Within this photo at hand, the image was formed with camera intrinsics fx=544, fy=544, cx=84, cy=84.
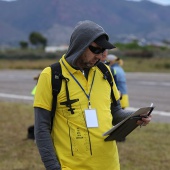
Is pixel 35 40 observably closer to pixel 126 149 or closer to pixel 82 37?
pixel 126 149

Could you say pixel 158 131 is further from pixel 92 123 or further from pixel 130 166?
pixel 92 123

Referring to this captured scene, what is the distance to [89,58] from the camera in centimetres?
371

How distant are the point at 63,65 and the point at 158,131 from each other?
288 inches

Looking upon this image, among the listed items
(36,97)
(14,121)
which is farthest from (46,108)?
(14,121)

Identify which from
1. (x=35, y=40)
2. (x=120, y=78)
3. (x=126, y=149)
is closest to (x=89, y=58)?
(x=126, y=149)

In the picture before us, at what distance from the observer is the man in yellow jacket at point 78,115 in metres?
3.66

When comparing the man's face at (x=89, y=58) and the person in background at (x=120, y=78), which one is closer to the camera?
the man's face at (x=89, y=58)

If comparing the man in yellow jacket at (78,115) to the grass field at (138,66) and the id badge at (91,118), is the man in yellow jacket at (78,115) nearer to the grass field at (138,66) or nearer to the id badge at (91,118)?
the id badge at (91,118)

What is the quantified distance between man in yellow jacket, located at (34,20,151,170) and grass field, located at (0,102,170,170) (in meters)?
4.11

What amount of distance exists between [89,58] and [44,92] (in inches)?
15.1

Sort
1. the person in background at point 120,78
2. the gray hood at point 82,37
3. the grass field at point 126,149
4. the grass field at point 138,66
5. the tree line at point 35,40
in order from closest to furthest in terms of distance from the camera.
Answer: the gray hood at point 82,37
the grass field at point 126,149
the person in background at point 120,78
the grass field at point 138,66
the tree line at point 35,40

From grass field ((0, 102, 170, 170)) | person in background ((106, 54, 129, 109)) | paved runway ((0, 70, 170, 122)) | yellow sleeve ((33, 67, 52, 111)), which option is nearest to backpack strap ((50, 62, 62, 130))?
yellow sleeve ((33, 67, 52, 111))

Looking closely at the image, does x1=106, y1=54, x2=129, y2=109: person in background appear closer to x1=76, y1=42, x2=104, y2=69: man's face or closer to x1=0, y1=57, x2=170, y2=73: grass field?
x1=76, y1=42, x2=104, y2=69: man's face

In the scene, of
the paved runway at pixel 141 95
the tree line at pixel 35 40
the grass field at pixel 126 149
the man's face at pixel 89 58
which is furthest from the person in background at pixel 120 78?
the tree line at pixel 35 40
